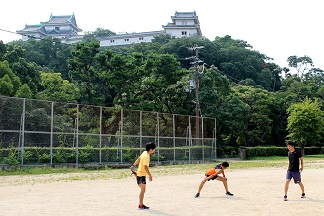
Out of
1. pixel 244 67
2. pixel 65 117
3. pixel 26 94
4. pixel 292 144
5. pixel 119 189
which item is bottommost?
pixel 119 189

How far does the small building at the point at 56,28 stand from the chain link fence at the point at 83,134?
86968 millimetres

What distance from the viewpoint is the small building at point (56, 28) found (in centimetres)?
10962

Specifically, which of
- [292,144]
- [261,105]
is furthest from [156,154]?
[261,105]

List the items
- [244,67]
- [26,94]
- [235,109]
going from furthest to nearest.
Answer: [244,67], [235,109], [26,94]

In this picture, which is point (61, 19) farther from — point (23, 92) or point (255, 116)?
point (23, 92)

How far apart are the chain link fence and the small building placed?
87.0 metres

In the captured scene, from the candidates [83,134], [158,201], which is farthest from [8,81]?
[158,201]

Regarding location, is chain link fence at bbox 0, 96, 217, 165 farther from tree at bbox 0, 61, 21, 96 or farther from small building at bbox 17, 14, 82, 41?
small building at bbox 17, 14, 82, 41

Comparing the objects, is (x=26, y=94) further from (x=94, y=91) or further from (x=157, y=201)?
(x=157, y=201)

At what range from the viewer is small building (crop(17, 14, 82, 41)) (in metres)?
110

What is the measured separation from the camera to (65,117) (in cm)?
2011

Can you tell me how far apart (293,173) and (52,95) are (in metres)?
35.2

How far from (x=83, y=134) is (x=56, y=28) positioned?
10083 centimetres

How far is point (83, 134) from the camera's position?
20.9m
